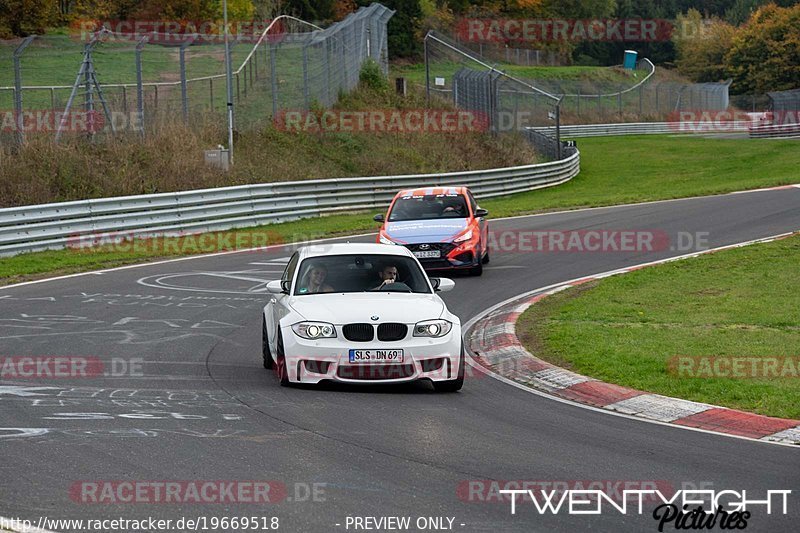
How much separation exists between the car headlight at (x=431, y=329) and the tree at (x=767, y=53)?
102533 mm

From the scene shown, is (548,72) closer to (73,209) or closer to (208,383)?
(73,209)

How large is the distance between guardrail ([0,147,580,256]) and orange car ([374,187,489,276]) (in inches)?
275

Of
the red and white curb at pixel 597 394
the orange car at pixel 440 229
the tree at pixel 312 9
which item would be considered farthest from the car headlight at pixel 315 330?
the tree at pixel 312 9

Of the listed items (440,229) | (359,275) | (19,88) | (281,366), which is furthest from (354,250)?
(19,88)

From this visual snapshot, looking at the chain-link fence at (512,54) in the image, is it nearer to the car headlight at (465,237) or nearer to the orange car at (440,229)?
the orange car at (440,229)

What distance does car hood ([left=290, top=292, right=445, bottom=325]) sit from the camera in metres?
10.9

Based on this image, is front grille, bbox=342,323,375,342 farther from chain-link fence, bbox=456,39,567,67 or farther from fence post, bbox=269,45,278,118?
chain-link fence, bbox=456,39,567,67

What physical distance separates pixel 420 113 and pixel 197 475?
41.3m

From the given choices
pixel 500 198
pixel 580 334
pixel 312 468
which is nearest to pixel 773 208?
pixel 500 198

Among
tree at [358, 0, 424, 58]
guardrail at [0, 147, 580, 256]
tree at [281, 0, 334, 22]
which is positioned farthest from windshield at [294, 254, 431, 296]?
tree at [358, 0, 424, 58]

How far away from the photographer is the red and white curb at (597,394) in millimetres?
9195

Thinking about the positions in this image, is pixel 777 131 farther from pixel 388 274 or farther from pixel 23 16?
pixel 388 274

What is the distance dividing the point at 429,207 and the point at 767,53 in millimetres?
96183

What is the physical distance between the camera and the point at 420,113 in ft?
157
